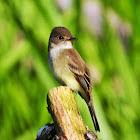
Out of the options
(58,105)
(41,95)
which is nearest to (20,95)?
(41,95)

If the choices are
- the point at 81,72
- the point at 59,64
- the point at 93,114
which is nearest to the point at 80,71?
the point at 81,72

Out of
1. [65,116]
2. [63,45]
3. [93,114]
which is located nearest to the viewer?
[65,116]

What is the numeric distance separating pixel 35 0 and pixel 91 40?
78 centimetres

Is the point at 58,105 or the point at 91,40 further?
the point at 91,40

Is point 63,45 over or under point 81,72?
over

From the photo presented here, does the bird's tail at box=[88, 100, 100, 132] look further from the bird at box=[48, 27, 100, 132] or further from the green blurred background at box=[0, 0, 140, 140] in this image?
the green blurred background at box=[0, 0, 140, 140]

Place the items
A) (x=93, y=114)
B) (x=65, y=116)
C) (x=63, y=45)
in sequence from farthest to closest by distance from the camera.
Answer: (x=63, y=45) → (x=93, y=114) → (x=65, y=116)

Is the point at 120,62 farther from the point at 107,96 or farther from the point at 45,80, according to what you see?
the point at 45,80

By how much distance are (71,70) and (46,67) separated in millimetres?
317

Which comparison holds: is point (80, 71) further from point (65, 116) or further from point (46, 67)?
point (65, 116)

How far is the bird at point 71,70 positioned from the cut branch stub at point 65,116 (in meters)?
0.77

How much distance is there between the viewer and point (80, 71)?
252cm

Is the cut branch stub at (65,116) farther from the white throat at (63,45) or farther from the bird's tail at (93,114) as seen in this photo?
the white throat at (63,45)

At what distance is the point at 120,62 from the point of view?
2.97 meters
